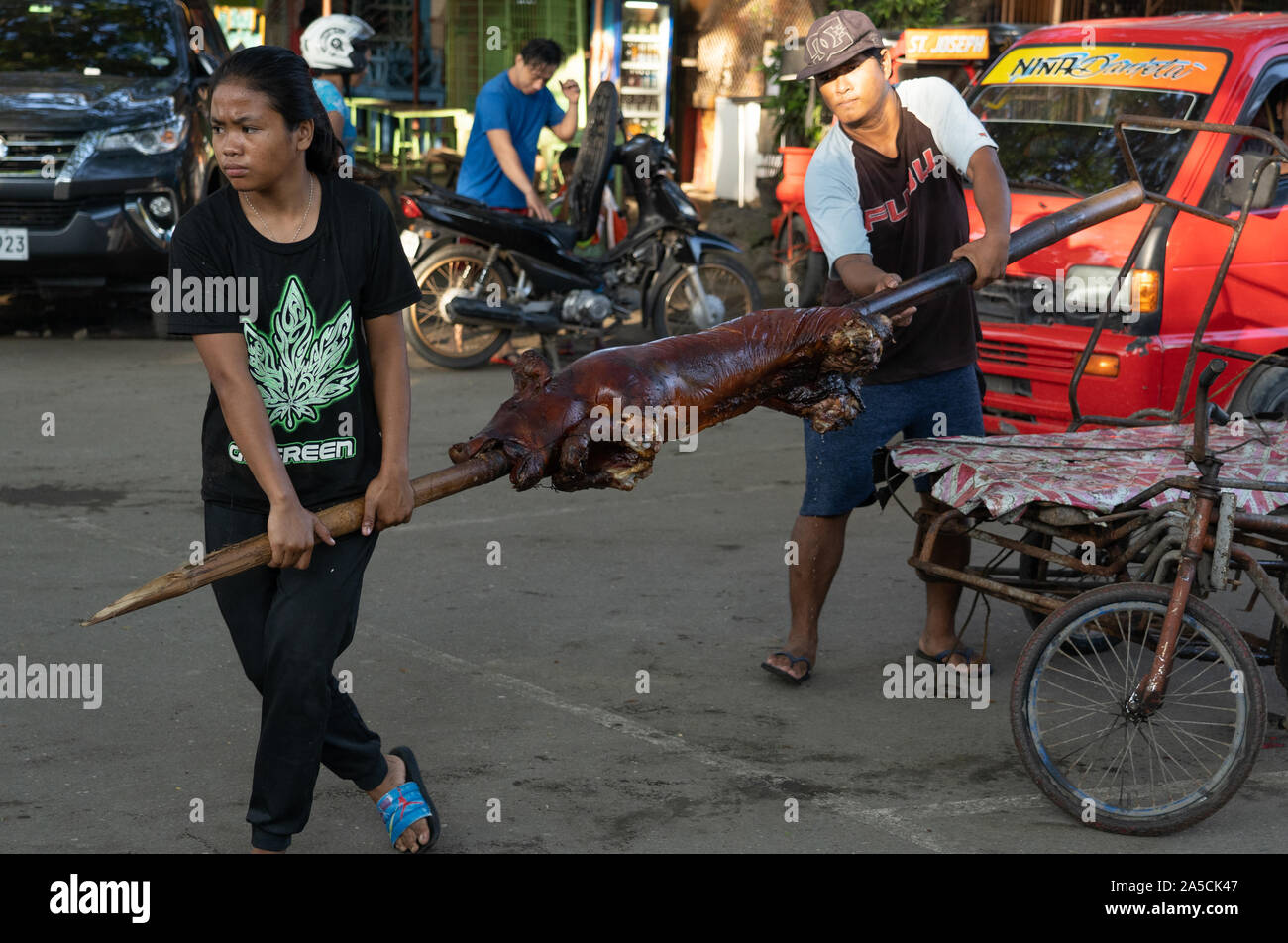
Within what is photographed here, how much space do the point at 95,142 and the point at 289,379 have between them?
7.50m

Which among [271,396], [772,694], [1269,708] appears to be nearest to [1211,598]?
[1269,708]

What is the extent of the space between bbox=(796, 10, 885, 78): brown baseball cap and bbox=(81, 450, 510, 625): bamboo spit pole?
168 centimetres

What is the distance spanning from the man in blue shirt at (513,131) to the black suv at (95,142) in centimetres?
206

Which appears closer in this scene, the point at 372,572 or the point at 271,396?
the point at 271,396

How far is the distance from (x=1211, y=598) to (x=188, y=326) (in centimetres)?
407

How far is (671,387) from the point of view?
3451 mm

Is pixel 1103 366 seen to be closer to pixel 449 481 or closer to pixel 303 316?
pixel 449 481

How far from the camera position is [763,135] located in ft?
47.9

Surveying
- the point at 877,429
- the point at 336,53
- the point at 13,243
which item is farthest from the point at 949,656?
the point at 13,243

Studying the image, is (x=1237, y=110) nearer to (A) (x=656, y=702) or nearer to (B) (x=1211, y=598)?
(B) (x=1211, y=598)

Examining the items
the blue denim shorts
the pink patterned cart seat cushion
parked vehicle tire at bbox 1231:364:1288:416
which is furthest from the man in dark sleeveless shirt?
parked vehicle tire at bbox 1231:364:1288:416

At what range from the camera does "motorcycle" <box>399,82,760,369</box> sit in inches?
358

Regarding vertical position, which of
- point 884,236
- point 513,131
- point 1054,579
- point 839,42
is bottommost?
point 1054,579

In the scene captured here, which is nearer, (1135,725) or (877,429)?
(1135,725)
